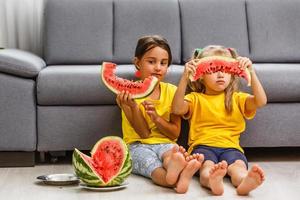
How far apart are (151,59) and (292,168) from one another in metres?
0.94

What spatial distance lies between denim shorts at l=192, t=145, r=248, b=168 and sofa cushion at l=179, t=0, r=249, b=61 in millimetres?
1064

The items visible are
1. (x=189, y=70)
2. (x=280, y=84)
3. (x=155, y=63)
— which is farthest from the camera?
(x=280, y=84)

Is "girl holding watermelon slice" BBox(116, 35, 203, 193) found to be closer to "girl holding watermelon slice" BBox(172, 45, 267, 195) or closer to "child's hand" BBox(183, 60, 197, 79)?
"girl holding watermelon slice" BBox(172, 45, 267, 195)

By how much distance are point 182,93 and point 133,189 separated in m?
0.54

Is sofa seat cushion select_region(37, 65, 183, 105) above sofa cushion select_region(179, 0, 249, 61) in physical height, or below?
below

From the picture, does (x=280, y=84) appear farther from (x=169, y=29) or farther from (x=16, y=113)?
(x=16, y=113)

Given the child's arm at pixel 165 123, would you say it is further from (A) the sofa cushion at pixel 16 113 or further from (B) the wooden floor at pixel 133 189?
(A) the sofa cushion at pixel 16 113

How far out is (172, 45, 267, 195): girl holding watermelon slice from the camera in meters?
3.05

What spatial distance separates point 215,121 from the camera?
10.4 feet

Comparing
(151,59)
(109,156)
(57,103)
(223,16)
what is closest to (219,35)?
(223,16)

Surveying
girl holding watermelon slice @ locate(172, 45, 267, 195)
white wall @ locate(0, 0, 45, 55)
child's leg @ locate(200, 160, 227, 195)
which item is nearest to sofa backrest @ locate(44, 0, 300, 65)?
white wall @ locate(0, 0, 45, 55)

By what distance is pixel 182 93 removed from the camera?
3051 mm

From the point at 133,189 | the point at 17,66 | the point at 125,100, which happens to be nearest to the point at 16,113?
the point at 17,66

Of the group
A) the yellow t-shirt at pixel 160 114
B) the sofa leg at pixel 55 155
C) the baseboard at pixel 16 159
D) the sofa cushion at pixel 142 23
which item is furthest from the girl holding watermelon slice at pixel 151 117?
the sofa cushion at pixel 142 23
